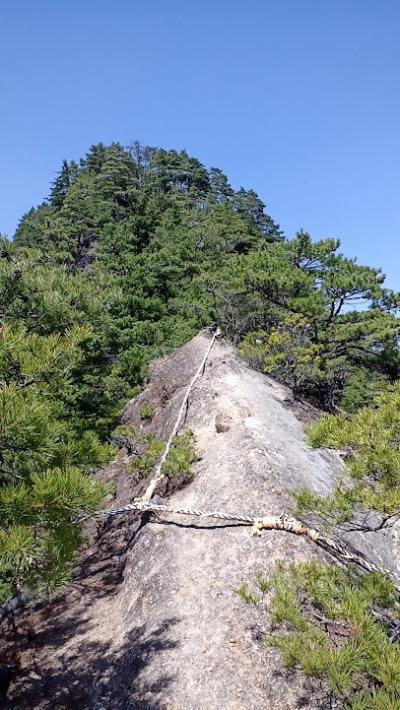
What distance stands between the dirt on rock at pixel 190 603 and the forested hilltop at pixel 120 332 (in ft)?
5.85

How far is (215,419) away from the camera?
8.44 metres

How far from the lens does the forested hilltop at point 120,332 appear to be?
2635mm

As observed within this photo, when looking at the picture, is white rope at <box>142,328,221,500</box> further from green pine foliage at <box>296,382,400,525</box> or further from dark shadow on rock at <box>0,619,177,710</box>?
green pine foliage at <box>296,382,400,525</box>

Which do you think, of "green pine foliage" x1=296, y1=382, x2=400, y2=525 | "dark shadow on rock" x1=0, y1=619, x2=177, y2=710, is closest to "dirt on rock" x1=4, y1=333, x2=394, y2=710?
"dark shadow on rock" x1=0, y1=619, x2=177, y2=710

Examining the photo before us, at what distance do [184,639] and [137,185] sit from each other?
46158 millimetres

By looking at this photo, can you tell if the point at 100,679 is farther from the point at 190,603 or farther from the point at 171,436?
the point at 171,436

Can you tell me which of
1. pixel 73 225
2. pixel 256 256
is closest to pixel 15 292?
pixel 256 256

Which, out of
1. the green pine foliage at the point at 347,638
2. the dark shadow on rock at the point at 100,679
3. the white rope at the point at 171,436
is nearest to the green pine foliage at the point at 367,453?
the green pine foliage at the point at 347,638

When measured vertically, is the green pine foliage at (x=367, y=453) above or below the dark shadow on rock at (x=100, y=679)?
above

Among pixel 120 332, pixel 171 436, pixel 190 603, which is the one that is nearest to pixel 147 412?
pixel 171 436

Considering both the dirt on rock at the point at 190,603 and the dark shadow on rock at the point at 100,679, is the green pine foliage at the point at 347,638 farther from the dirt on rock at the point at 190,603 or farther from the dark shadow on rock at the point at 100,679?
the dark shadow on rock at the point at 100,679

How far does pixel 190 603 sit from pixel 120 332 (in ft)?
42.8

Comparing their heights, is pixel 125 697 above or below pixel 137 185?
below

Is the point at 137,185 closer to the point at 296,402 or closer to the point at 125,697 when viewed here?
the point at 296,402
